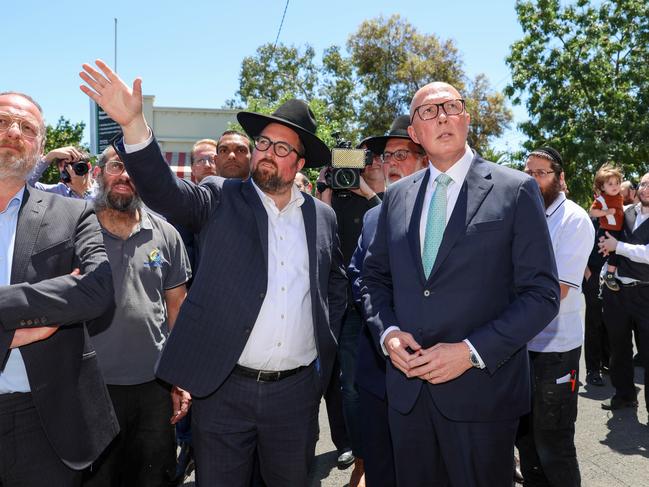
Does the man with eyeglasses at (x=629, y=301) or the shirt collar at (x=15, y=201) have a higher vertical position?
the shirt collar at (x=15, y=201)

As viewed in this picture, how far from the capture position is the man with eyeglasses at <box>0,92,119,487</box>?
229 cm

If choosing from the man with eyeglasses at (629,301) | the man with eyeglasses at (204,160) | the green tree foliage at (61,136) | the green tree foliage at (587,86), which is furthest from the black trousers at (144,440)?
the green tree foliage at (587,86)

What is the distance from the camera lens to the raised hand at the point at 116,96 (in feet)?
7.44

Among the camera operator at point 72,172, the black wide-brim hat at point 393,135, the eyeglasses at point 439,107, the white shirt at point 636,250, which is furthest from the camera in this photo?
the white shirt at point 636,250

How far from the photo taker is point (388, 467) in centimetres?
357

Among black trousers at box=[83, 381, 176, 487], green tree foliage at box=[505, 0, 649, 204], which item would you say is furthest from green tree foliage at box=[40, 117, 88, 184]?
green tree foliage at box=[505, 0, 649, 204]

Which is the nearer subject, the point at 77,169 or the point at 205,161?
the point at 77,169

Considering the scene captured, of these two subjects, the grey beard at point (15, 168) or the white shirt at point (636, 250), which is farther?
the white shirt at point (636, 250)

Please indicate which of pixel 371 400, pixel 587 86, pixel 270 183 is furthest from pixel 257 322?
pixel 587 86

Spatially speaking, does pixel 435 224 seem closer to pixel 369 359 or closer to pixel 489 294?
pixel 489 294

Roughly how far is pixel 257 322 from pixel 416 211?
36.4 inches

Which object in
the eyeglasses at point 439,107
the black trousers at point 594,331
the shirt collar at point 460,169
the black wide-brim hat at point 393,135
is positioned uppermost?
the eyeglasses at point 439,107

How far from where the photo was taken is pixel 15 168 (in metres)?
2.48

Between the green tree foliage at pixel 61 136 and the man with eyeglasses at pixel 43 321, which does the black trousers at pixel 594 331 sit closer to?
the man with eyeglasses at pixel 43 321
